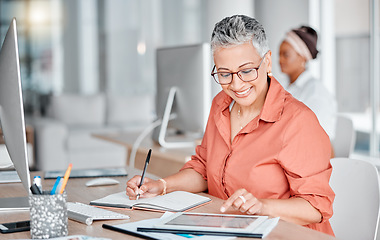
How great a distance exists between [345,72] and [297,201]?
4.53 meters

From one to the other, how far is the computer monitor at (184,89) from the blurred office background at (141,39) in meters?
2.29

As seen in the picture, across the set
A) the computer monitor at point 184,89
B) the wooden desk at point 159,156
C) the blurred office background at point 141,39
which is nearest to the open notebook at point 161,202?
the wooden desk at point 159,156

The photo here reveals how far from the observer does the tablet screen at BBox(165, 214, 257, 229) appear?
159 cm

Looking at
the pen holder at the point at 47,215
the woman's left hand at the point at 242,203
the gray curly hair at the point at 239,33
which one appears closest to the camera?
the pen holder at the point at 47,215

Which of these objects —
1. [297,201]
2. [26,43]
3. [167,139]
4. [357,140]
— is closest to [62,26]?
[26,43]

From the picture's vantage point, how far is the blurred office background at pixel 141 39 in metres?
5.92

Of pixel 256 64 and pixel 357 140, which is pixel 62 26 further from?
pixel 256 64

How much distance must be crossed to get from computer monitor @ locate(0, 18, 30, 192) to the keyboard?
17cm

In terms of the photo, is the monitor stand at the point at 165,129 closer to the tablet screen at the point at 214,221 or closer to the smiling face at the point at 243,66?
the smiling face at the point at 243,66

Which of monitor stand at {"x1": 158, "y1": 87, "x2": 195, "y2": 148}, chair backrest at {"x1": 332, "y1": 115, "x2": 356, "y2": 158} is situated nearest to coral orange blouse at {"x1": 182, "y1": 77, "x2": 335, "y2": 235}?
monitor stand at {"x1": 158, "y1": 87, "x2": 195, "y2": 148}

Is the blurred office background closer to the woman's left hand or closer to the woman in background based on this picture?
the woman in background

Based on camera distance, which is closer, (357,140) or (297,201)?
(297,201)

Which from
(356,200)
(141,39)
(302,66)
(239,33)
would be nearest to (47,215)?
(239,33)

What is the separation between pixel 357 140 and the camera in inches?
232
